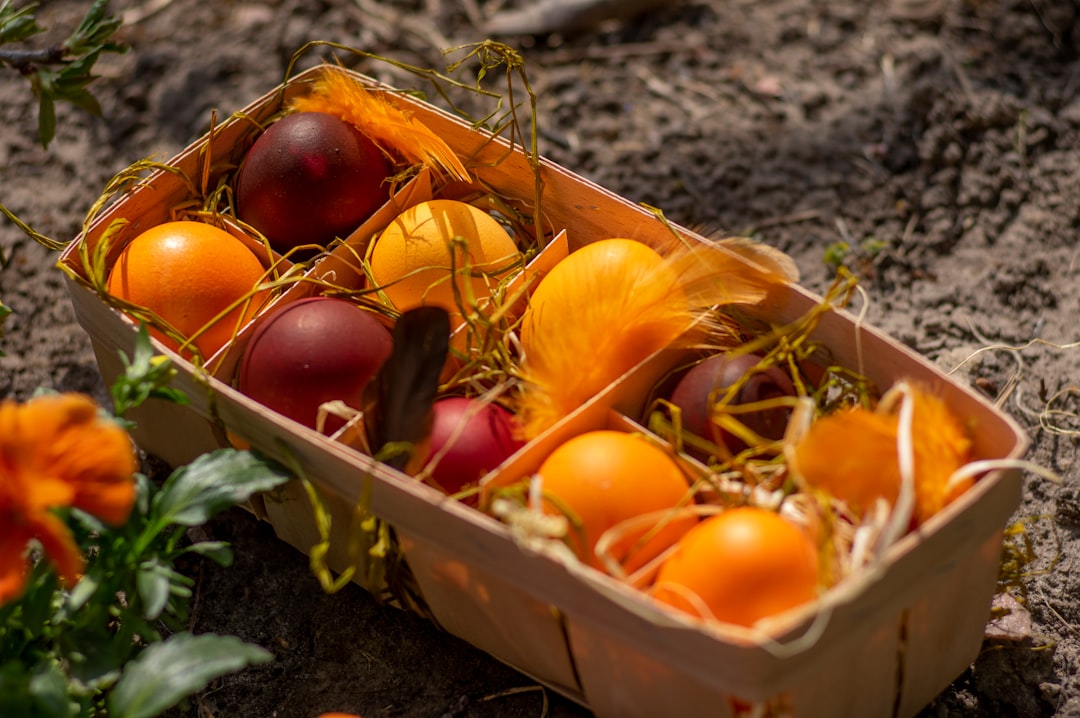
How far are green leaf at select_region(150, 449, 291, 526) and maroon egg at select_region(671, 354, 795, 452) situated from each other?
49cm

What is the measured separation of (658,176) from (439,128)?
2.03 ft

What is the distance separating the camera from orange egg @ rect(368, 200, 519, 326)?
5.50ft

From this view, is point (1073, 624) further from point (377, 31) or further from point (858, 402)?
point (377, 31)

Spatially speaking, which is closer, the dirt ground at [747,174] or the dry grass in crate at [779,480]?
the dry grass in crate at [779,480]

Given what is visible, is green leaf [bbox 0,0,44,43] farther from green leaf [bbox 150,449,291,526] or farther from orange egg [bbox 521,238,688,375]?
orange egg [bbox 521,238,688,375]

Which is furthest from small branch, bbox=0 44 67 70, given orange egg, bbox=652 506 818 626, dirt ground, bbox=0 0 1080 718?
orange egg, bbox=652 506 818 626

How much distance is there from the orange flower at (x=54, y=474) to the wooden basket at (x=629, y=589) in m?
0.26

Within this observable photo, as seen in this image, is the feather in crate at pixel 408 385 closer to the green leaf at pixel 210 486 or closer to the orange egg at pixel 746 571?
the green leaf at pixel 210 486

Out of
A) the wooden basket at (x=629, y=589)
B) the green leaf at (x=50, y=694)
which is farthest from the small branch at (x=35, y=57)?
the green leaf at (x=50, y=694)

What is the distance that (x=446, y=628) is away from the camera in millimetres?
1620

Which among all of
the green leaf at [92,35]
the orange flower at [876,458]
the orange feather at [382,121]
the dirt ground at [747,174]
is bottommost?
the dirt ground at [747,174]

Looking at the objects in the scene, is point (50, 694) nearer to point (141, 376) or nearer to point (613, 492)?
point (141, 376)

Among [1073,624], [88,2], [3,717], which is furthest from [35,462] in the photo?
[88,2]

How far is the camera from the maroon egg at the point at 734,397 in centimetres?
149
